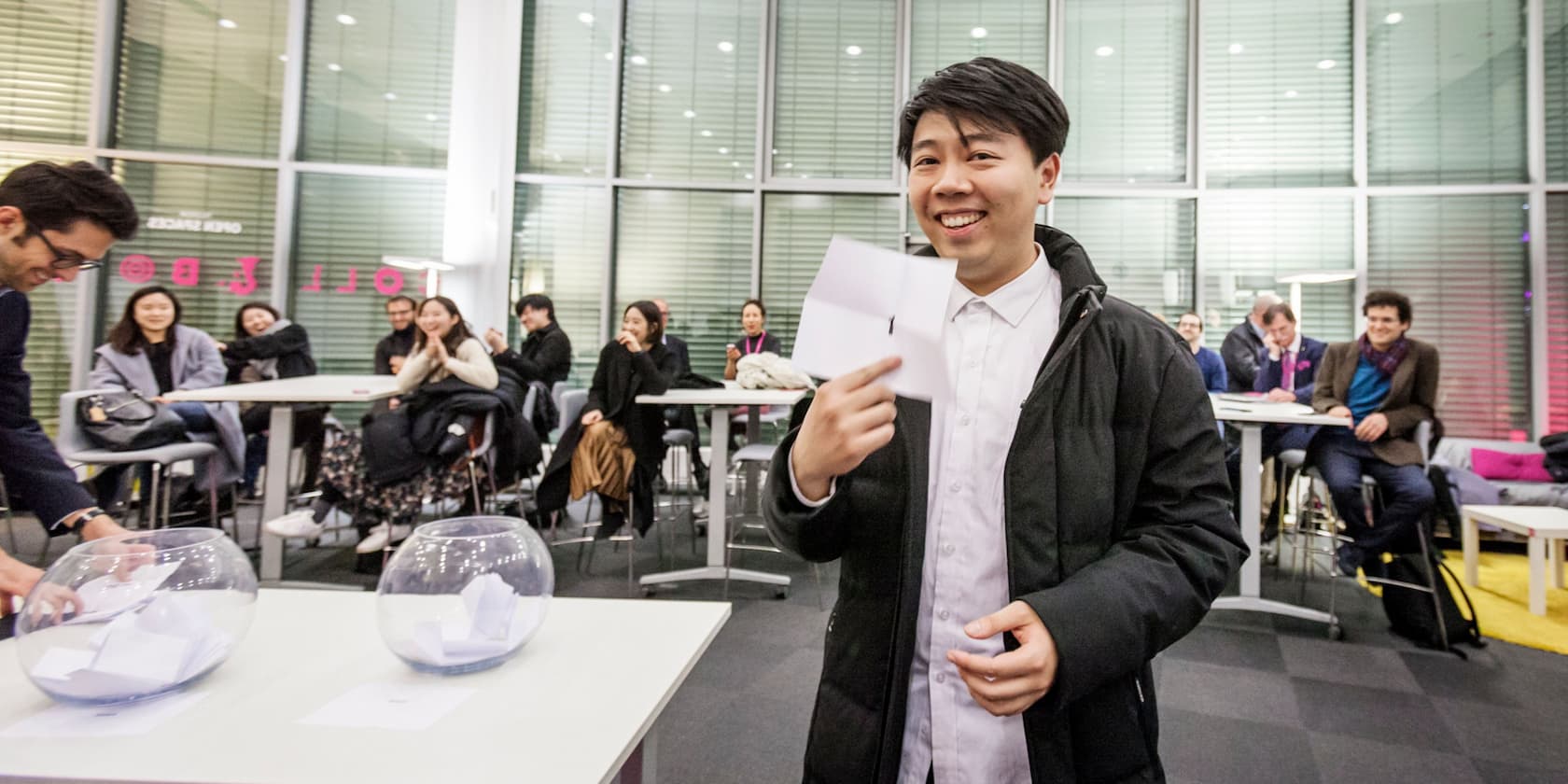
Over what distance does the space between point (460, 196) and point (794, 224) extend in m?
2.75

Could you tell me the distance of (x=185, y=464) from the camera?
13.9 ft

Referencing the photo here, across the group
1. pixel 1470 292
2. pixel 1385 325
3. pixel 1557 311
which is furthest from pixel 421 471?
pixel 1557 311

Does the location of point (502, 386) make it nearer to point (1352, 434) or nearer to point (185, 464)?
point (185, 464)

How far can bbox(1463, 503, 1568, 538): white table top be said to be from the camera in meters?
3.11

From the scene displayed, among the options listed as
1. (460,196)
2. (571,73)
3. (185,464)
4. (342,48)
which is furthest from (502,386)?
(342,48)

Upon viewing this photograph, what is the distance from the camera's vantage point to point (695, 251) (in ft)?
21.1

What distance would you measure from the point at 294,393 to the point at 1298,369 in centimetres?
563

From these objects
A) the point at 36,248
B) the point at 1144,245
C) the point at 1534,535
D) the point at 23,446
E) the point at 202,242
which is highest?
the point at 1144,245

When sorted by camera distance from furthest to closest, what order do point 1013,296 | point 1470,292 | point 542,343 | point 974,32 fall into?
point 974,32, point 1470,292, point 542,343, point 1013,296

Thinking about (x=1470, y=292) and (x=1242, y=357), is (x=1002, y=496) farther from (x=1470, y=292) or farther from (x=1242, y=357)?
(x=1470, y=292)

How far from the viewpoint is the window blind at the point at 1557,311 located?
5.19m

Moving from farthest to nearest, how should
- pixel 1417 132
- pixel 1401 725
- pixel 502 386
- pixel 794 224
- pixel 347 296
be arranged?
pixel 794 224 < pixel 347 296 < pixel 1417 132 < pixel 502 386 < pixel 1401 725

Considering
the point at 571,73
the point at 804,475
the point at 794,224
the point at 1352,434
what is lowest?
the point at 1352,434

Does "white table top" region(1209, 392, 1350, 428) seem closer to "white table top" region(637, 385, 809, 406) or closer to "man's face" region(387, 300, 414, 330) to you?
"white table top" region(637, 385, 809, 406)
